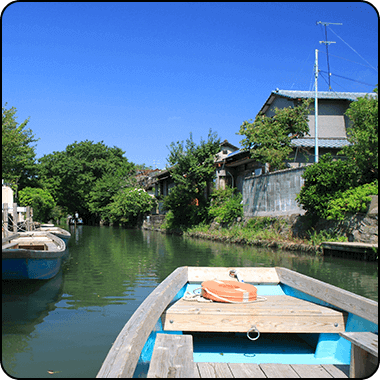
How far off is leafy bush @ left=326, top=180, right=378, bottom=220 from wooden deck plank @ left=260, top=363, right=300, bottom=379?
38.2ft

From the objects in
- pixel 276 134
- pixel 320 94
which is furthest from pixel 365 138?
pixel 320 94

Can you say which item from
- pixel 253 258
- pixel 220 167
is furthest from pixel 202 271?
pixel 220 167

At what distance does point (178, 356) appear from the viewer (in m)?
2.74

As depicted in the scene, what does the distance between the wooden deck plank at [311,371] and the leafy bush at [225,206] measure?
19759 mm

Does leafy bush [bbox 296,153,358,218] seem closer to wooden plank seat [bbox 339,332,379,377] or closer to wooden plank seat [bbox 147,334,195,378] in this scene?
wooden plank seat [bbox 339,332,379,377]

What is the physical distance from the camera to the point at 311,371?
3.04 meters

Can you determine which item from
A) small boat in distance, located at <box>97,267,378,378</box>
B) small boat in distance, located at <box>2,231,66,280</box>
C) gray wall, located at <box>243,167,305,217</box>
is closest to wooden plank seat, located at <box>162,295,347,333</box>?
small boat in distance, located at <box>97,267,378,378</box>

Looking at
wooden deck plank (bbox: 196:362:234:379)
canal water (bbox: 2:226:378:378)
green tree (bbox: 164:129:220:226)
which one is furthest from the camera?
green tree (bbox: 164:129:220:226)

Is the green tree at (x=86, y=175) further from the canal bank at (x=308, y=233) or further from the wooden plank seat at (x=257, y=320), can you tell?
the wooden plank seat at (x=257, y=320)

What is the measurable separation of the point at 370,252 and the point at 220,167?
1608 cm

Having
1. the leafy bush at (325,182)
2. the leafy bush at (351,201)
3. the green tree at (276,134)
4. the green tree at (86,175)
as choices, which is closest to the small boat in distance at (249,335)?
the leafy bush at (351,201)

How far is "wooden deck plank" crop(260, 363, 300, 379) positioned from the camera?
114 inches

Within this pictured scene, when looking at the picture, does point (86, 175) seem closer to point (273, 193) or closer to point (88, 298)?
point (273, 193)

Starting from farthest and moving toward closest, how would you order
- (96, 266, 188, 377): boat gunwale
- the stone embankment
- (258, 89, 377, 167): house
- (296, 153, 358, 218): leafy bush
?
(258, 89, 377, 167): house
(296, 153, 358, 218): leafy bush
the stone embankment
(96, 266, 188, 377): boat gunwale
